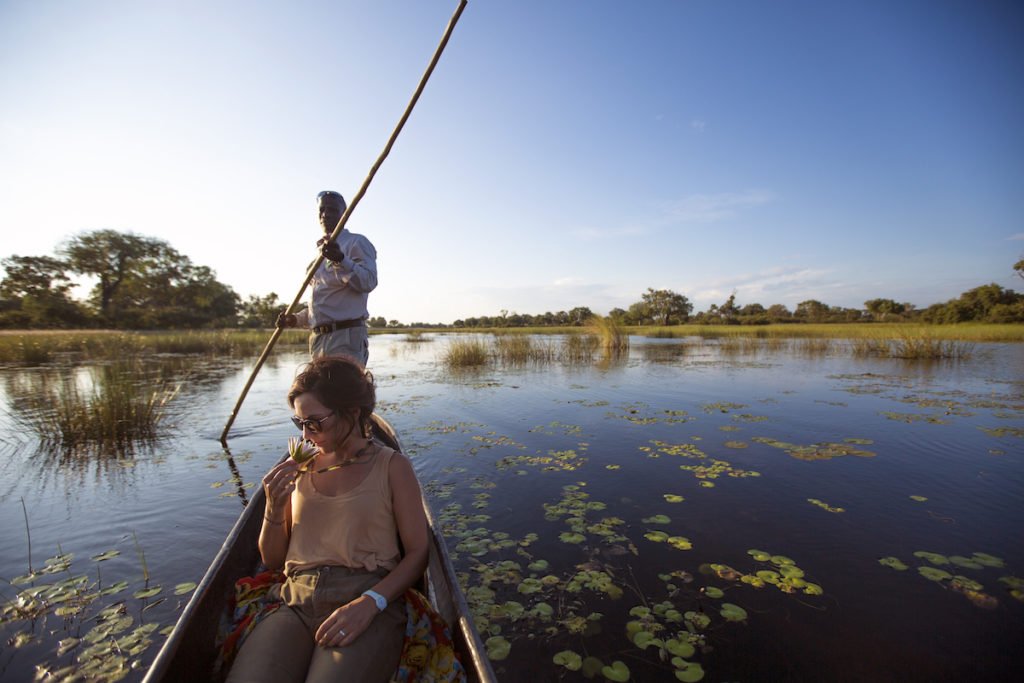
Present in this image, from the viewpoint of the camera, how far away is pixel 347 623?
4.80ft

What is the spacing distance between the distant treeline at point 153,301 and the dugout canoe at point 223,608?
18068 millimetres

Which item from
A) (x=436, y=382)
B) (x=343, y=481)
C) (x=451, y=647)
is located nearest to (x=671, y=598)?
(x=451, y=647)

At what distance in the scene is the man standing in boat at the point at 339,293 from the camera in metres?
3.81

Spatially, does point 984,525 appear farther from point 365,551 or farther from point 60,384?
point 60,384

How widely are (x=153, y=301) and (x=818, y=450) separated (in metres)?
59.1

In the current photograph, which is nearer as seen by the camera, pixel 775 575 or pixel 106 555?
pixel 775 575

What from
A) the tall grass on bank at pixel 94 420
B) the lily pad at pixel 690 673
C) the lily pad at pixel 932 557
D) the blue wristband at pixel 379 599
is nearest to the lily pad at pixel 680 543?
the lily pad at pixel 690 673

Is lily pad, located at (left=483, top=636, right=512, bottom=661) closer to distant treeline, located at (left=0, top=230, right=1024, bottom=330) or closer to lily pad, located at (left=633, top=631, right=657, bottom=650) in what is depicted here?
lily pad, located at (left=633, top=631, right=657, bottom=650)

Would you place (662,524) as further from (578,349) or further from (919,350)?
(919,350)

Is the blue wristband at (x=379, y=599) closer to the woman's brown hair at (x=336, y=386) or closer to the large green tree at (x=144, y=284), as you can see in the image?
the woman's brown hair at (x=336, y=386)

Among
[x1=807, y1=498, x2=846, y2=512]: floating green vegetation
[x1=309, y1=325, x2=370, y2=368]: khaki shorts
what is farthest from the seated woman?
[x1=807, y1=498, x2=846, y2=512]: floating green vegetation

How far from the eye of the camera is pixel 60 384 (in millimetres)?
10117

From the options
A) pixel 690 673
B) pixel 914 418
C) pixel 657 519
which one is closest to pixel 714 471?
pixel 657 519

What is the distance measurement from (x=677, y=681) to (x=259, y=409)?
946cm
